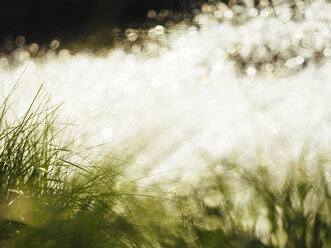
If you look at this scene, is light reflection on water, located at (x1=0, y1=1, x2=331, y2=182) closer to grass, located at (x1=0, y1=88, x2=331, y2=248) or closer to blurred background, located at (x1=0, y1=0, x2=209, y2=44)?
grass, located at (x1=0, y1=88, x2=331, y2=248)

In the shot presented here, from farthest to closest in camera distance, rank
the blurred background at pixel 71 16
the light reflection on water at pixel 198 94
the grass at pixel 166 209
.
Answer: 1. the blurred background at pixel 71 16
2. the light reflection on water at pixel 198 94
3. the grass at pixel 166 209

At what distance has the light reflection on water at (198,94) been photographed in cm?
84

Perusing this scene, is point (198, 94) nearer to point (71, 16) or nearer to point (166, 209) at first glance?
point (166, 209)

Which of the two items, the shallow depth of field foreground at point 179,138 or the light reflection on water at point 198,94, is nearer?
the shallow depth of field foreground at point 179,138

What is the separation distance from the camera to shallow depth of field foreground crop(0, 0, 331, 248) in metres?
0.56

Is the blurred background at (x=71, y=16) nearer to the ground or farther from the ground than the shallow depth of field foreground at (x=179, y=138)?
farther from the ground

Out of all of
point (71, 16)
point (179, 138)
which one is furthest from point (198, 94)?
point (71, 16)

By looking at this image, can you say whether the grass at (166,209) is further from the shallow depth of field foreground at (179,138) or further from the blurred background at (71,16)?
the blurred background at (71,16)

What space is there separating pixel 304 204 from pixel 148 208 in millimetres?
254

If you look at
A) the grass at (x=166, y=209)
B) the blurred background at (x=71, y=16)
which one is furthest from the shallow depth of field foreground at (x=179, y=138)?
the blurred background at (x=71, y=16)

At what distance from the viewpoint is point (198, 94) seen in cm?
133

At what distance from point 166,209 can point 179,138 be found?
0.32 m

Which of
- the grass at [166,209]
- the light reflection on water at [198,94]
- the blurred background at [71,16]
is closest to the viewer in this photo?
the grass at [166,209]

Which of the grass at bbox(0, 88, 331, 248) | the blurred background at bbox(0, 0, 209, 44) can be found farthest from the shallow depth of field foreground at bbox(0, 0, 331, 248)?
the blurred background at bbox(0, 0, 209, 44)
